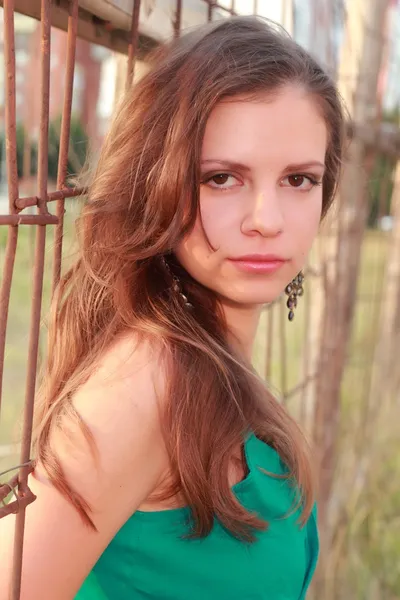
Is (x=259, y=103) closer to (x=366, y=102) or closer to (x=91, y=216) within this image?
(x=91, y=216)

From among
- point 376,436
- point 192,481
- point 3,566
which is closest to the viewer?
point 3,566

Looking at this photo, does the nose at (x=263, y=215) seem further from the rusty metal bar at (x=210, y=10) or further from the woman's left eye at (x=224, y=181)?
the rusty metal bar at (x=210, y=10)

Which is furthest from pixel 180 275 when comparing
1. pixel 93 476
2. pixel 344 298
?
pixel 344 298

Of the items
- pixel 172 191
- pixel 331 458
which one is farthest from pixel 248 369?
pixel 331 458

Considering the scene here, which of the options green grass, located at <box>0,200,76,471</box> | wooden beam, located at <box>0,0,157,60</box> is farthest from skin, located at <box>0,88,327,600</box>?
green grass, located at <box>0,200,76,471</box>

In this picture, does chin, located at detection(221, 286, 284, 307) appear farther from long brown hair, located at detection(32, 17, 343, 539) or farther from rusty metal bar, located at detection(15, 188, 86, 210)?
rusty metal bar, located at detection(15, 188, 86, 210)

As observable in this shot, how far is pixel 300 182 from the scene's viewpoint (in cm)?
115

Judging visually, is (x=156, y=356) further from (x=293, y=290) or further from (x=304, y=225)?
(x=293, y=290)

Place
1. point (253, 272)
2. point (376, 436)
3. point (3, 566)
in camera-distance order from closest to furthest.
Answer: point (3, 566)
point (253, 272)
point (376, 436)

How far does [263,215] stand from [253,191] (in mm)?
41

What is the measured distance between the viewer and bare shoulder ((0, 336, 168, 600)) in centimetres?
86

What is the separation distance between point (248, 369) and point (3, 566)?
498 millimetres

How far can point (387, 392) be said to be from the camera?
10.9 ft

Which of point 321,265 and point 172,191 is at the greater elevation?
point 172,191
